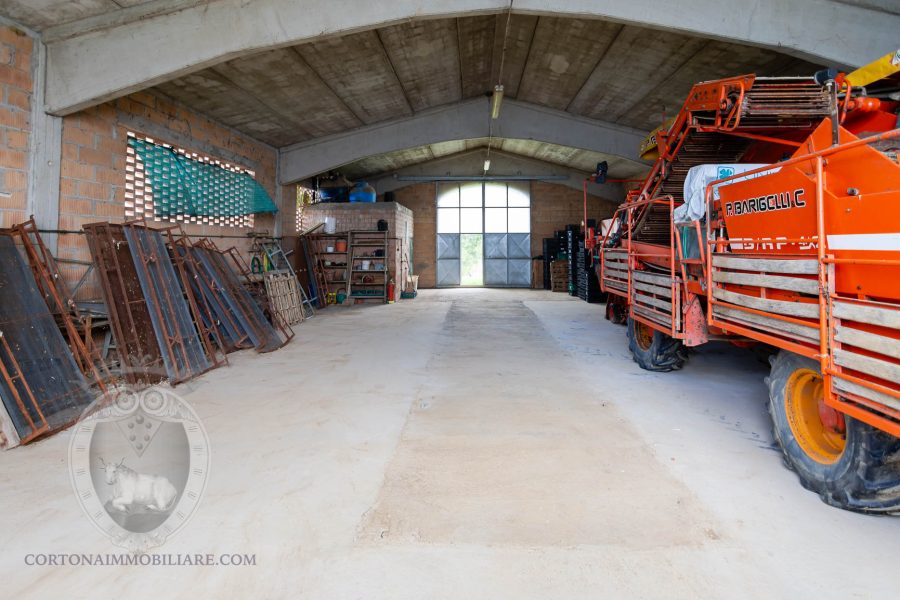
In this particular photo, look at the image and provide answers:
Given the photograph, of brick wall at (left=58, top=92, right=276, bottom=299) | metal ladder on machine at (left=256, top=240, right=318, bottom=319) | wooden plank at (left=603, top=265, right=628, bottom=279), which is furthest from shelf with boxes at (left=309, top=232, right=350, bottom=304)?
wooden plank at (left=603, top=265, right=628, bottom=279)

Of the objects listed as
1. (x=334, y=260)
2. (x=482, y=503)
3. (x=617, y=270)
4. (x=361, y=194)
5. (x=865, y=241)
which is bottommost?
Answer: (x=482, y=503)

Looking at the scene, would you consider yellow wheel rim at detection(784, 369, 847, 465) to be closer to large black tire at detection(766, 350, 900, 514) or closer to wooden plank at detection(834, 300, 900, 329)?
large black tire at detection(766, 350, 900, 514)

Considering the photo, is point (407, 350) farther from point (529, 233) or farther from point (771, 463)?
point (529, 233)

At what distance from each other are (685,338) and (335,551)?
Answer: 3.45 metres

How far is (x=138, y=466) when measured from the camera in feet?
9.84

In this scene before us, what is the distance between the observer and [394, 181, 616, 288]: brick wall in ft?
61.6

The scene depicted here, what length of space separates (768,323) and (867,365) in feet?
2.56

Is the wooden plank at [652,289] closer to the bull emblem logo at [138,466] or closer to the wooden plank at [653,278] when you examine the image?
the wooden plank at [653,278]

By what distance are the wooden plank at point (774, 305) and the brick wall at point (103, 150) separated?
23.3ft

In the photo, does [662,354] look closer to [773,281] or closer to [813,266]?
[773,281]

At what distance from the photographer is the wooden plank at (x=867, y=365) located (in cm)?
192

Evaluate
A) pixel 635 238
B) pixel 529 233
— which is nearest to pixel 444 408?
pixel 635 238

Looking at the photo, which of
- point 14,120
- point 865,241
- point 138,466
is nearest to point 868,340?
point 865,241

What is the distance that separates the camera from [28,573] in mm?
2006
